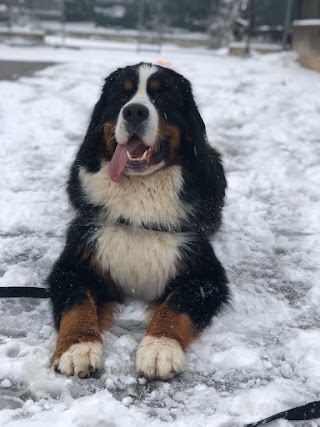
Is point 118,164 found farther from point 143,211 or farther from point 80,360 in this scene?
point 80,360

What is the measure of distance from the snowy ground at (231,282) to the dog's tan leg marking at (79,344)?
6cm

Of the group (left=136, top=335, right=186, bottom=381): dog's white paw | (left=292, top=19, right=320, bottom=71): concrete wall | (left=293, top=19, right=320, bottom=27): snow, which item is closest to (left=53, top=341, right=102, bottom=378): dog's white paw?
(left=136, top=335, right=186, bottom=381): dog's white paw

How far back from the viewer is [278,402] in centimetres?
241

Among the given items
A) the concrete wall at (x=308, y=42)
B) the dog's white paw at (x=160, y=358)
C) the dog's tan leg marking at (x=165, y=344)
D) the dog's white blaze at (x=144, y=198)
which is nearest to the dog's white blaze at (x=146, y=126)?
the dog's white blaze at (x=144, y=198)

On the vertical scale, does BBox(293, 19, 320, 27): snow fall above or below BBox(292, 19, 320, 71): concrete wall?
above

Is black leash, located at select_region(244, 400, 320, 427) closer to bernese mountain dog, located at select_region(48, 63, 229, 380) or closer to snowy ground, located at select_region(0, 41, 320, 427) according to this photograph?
snowy ground, located at select_region(0, 41, 320, 427)

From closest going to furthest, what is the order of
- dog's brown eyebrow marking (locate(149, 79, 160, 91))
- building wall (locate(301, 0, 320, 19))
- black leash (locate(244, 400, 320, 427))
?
black leash (locate(244, 400, 320, 427)) → dog's brown eyebrow marking (locate(149, 79, 160, 91)) → building wall (locate(301, 0, 320, 19))

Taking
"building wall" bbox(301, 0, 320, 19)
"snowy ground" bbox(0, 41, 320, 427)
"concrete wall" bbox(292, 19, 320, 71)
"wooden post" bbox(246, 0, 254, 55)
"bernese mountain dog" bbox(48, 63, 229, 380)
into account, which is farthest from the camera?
"wooden post" bbox(246, 0, 254, 55)

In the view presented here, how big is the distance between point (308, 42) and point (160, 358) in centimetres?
1143

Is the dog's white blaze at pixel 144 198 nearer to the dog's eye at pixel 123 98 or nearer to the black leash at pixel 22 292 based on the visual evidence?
the dog's eye at pixel 123 98

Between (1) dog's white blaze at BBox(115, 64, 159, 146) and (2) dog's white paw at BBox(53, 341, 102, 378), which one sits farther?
(1) dog's white blaze at BBox(115, 64, 159, 146)

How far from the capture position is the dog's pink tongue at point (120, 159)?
10.5ft

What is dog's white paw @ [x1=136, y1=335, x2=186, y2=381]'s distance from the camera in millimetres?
2555

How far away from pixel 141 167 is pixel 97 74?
894 centimetres
